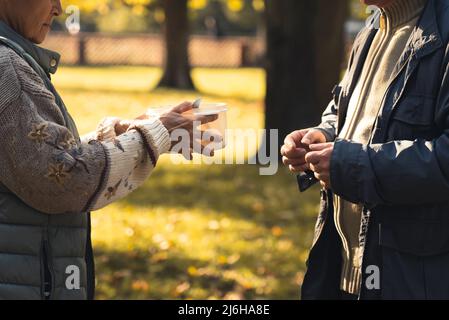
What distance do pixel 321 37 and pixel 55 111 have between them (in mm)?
9169

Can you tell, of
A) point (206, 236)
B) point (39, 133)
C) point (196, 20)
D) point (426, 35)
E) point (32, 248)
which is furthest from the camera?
point (196, 20)

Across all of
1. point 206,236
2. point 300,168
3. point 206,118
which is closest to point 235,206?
point 206,236

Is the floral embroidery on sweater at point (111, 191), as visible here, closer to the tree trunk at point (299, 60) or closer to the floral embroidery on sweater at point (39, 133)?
the floral embroidery on sweater at point (39, 133)

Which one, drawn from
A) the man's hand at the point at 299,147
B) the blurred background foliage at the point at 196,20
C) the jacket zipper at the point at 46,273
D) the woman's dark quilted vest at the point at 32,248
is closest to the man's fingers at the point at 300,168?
the man's hand at the point at 299,147

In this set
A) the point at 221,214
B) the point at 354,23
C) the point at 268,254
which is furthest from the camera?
the point at 354,23

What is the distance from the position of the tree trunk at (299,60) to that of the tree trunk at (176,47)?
15.2 metres

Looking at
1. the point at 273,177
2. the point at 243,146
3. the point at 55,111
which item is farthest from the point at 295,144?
the point at 243,146

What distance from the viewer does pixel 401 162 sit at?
299 cm

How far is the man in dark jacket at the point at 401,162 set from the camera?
9.86 feet

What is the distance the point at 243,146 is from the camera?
13984 millimetres

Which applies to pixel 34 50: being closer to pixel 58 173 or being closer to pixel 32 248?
pixel 58 173

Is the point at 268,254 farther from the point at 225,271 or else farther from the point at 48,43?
the point at 48,43

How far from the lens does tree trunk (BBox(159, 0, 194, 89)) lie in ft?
88.6

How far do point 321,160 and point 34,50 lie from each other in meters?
1.02
